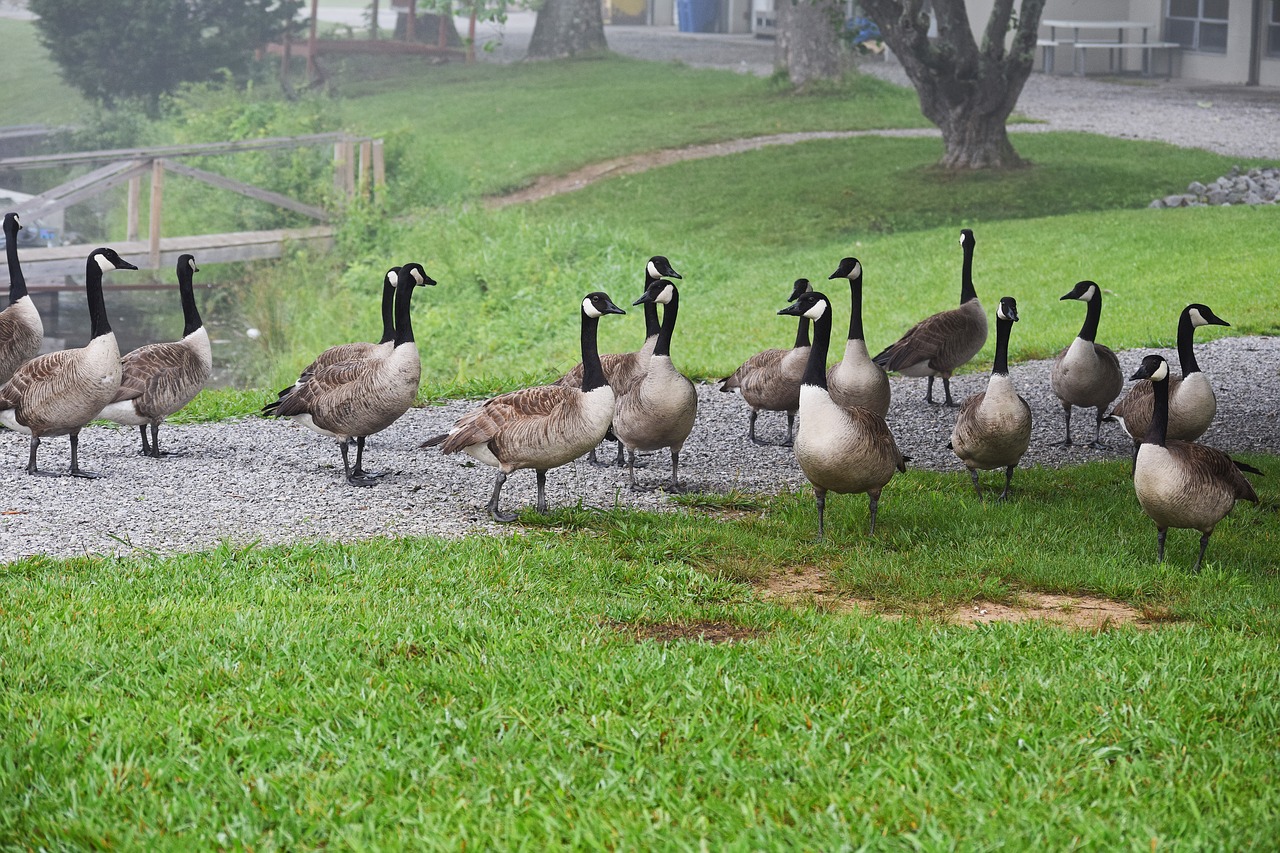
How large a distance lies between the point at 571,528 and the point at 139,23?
35.4 m

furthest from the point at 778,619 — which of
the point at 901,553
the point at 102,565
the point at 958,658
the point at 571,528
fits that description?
the point at 102,565

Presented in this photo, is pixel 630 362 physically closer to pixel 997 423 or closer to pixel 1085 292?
pixel 997 423

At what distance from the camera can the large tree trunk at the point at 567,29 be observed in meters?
46.8

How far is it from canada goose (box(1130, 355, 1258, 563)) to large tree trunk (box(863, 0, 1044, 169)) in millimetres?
17181

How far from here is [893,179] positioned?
26688 millimetres

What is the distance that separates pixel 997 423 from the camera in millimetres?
8531

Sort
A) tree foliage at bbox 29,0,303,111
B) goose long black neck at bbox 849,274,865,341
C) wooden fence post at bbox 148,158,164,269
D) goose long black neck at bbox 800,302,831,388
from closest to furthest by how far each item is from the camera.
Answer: goose long black neck at bbox 800,302,831,388 → goose long black neck at bbox 849,274,865,341 → wooden fence post at bbox 148,158,164,269 → tree foliage at bbox 29,0,303,111

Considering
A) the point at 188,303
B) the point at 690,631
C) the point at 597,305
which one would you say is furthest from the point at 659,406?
the point at 188,303

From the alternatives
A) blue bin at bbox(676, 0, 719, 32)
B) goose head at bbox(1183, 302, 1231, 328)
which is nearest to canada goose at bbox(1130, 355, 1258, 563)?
goose head at bbox(1183, 302, 1231, 328)

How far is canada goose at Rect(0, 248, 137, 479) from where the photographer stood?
9664mm

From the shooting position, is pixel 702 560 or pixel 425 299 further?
pixel 425 299

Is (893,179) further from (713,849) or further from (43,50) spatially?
(43,50)

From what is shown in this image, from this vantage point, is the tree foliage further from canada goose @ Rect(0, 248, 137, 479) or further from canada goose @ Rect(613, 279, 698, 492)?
canada goose @ Rect(613, 279, 698, 492)

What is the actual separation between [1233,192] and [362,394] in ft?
65.1
